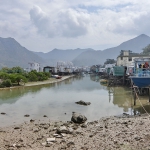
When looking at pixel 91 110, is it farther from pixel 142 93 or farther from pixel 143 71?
pixel 142 93

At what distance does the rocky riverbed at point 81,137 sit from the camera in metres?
10.9

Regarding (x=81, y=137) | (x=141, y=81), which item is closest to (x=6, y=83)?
(x=141, y=81)

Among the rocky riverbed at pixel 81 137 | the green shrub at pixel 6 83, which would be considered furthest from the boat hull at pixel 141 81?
the green shrub at pixel 6 83

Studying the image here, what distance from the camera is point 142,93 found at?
30.9m

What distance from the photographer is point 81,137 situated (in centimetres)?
1258

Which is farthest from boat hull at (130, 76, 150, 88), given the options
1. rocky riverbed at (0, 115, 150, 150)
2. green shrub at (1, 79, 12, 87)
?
green shrub at (1, 79, 12, 87)

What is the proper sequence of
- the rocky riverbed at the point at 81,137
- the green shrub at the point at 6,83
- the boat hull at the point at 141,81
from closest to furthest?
the rocky riverbed at the point at 81,137
the boat hull at the point at 141,81
the green shrub at the point at 6,83

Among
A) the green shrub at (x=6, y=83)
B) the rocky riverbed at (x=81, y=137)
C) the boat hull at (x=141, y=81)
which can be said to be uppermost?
the boat hull at (x=141, y=81)

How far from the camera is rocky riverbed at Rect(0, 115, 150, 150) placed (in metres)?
10.9

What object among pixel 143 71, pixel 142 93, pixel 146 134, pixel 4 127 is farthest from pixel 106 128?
pixel 142 93

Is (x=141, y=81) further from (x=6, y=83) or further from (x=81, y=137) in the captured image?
(x=6, y=83)

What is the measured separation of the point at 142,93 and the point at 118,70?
2432 cm

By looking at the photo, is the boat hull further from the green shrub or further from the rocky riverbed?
the green shrub

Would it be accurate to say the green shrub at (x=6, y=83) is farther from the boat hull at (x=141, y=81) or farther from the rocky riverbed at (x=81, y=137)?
the rocky riverbed at (x=81, y=137)
